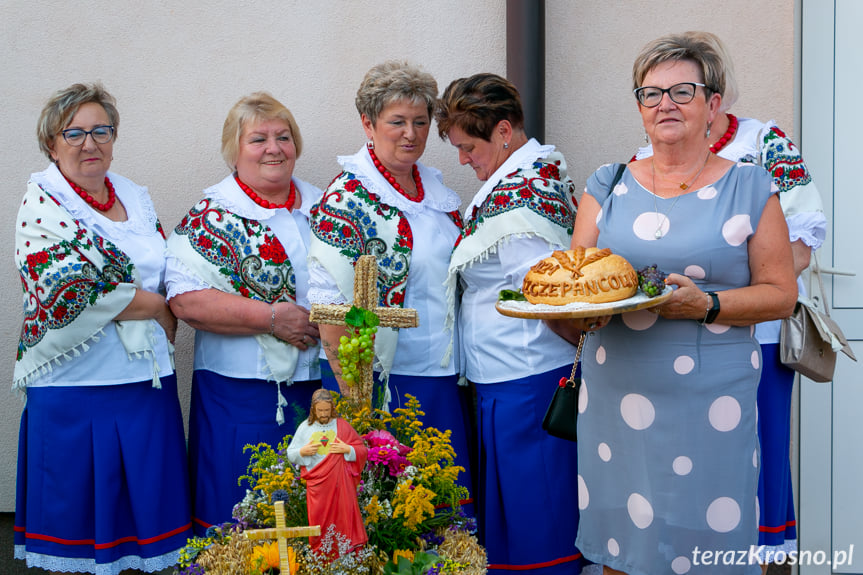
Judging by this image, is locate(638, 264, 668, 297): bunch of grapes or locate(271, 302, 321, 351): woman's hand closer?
locate(638, 264, 668, 297): bunch of grapes

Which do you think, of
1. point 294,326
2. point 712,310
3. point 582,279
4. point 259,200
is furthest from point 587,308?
point 259,200

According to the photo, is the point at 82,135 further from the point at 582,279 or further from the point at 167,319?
the point at 582,279

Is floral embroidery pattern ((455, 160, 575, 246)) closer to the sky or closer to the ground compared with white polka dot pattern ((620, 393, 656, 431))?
closer to the sky

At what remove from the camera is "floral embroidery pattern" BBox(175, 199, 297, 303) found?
3.72m

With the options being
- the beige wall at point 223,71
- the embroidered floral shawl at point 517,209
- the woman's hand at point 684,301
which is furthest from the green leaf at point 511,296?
the beige wall at point 223,71

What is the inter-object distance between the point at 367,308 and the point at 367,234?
0.53 metres

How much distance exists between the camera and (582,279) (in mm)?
2535

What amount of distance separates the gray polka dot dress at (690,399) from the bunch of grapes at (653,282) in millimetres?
188

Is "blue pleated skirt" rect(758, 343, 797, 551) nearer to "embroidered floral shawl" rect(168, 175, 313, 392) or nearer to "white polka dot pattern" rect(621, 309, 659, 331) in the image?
"white polka dot pattern" rect(621, 309, 659, 331)

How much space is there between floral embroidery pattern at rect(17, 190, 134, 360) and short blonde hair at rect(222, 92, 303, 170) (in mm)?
749

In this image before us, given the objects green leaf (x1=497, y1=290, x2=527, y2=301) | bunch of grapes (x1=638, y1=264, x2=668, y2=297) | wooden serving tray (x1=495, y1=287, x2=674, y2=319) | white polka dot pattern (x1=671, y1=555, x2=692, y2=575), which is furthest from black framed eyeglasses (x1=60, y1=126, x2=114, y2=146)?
white polka dot pattern (x1=671, y1=555, x2=692, y2=575)

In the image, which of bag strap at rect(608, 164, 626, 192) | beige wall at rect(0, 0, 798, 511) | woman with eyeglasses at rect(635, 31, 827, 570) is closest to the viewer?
bag strap at rect(608, 164, 626, 192)

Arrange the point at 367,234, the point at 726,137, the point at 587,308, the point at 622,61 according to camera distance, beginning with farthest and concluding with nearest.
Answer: the point at 622,61, the point at 367,234, the point at 726,137, the point at 587,308

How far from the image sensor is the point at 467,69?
4.66 m
